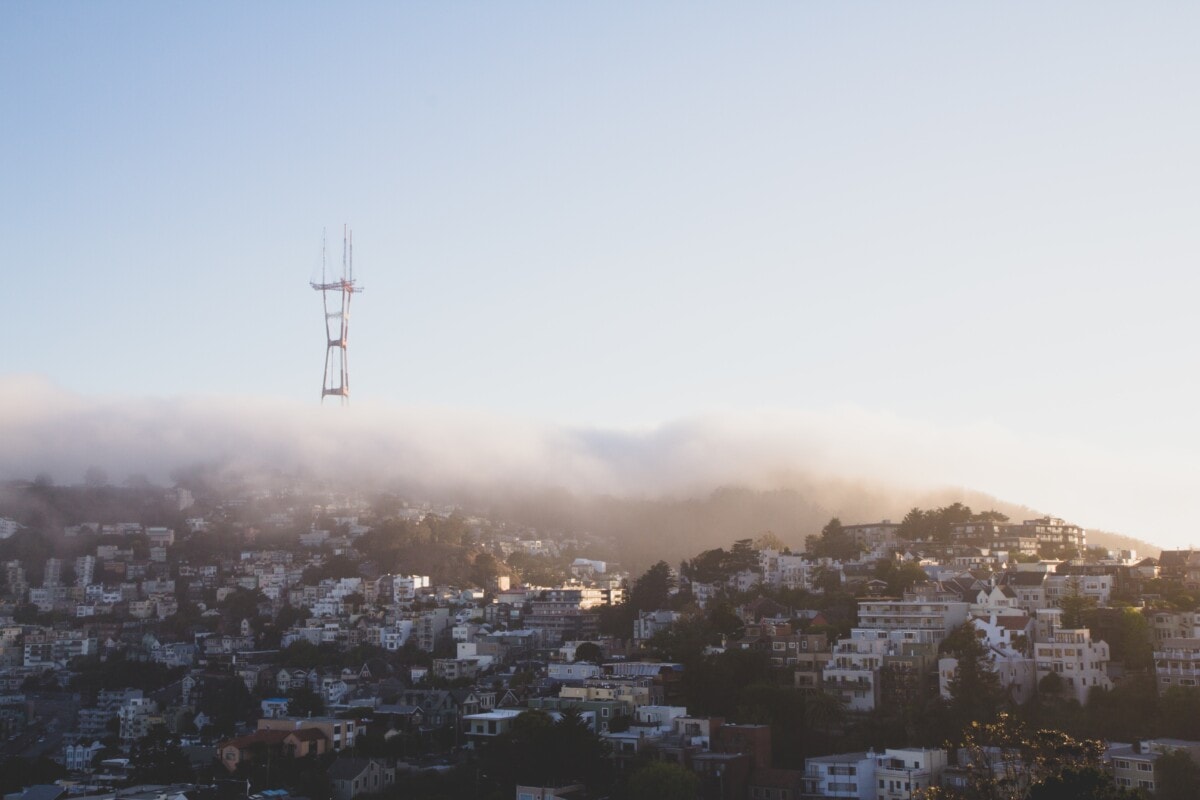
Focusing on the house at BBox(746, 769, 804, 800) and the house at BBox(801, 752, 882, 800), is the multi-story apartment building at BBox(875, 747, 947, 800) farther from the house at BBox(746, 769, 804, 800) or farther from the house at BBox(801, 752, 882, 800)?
the house at BBox(746, 769, 804, 800)

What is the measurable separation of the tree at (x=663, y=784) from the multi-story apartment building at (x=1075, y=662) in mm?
11204

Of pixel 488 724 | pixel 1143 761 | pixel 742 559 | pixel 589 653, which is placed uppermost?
pixel 742 559

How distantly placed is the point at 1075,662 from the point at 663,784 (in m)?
12.7

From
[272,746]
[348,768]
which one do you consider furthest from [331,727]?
[348,768]

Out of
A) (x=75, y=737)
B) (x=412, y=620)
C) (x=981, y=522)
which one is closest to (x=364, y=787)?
(x=75, y=737)

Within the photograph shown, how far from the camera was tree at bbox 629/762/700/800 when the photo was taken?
109ft

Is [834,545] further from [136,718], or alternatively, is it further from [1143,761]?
[136,718]

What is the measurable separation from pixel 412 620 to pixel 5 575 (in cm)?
3329

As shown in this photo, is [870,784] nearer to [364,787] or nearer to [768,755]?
[768,755]

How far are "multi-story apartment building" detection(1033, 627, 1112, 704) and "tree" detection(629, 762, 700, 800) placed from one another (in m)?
11.2

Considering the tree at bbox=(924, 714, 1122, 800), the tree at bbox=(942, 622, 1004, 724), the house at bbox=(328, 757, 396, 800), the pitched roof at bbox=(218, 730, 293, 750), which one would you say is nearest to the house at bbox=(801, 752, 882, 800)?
the tree at bbox=(924, 714, 1122, 800)

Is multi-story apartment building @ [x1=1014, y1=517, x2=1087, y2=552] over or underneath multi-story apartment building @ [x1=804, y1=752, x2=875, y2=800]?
over

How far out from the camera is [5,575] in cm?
8175

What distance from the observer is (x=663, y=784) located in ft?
110
